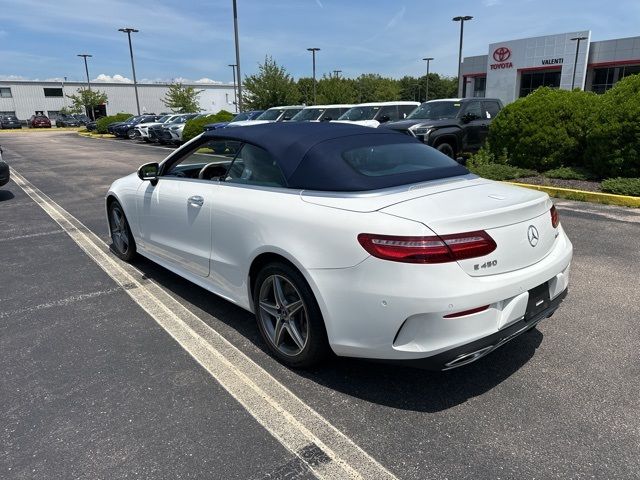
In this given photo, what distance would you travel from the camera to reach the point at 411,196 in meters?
2.86

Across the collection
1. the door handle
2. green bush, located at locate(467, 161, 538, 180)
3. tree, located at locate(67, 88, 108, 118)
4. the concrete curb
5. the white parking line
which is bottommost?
the white parking line

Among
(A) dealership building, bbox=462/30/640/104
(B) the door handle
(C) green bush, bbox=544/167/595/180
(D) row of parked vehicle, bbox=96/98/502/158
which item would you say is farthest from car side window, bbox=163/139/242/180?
(A) dealership building, bbox=462/30/640/104

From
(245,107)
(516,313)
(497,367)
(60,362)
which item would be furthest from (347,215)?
(245,107)

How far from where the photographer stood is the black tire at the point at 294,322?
2.88 m

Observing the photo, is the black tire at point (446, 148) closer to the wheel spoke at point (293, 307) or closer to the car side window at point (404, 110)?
the car side window at point (404, 110)

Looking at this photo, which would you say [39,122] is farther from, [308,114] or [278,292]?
[278,292]

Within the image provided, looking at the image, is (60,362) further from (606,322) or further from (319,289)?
(606,322)

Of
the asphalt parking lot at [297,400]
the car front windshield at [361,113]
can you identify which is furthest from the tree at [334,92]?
the asphalt parking lot at [297,400]

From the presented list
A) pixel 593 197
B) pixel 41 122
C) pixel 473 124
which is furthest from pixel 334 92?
pixel 593 197

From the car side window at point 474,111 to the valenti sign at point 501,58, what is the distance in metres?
46.9

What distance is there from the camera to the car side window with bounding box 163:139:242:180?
12.5ft

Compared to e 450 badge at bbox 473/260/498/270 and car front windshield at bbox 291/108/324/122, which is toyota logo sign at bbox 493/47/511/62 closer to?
car front windshield at bbox 291/108/324/122

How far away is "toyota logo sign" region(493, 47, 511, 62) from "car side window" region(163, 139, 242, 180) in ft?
187

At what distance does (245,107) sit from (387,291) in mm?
38852
